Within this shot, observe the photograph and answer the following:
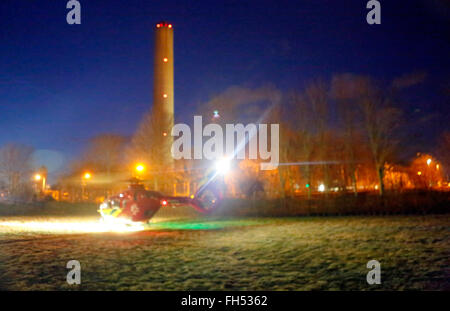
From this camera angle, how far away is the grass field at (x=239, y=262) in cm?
664

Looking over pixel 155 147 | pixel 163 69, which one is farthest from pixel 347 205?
pixel 163 69

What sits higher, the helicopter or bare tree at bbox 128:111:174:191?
bare tree at bbox 128:111:174:191

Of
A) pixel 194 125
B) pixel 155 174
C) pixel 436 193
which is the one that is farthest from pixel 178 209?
pixel 436 193

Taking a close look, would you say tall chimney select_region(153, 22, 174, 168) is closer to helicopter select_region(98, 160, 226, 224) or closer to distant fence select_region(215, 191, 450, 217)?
distant fence select_region(215, 191, 450, 217)

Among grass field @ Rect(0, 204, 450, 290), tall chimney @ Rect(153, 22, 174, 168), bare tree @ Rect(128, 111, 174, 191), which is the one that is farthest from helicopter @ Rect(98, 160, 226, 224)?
tall chimney @ Rect(153, 22, 174, 168)

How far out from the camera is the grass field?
21.8 ft

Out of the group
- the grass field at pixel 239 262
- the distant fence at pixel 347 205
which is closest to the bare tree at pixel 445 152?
the distant fence at pixel 347 205

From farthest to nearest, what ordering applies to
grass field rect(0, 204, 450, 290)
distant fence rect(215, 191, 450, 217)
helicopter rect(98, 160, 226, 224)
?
distant fence rect(215, 191, 450, 217) < helicopter rect(98, 160, 226, 224) < grass field rect(0, 204, 450, 290)

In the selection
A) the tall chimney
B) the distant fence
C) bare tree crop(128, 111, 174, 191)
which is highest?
the tall chimney

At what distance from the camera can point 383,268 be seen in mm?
7348

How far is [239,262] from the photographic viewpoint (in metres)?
8.46

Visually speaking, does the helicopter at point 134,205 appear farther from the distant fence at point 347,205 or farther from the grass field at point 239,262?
the grass field at point 239,262

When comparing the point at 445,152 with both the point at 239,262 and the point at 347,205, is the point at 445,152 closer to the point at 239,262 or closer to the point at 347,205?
the point at 347,205

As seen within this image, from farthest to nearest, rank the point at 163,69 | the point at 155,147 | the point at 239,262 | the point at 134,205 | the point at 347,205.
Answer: the point at 163,69, the point at 155,147, the point at 347,205, the point at 134,205, the point at 239,262
